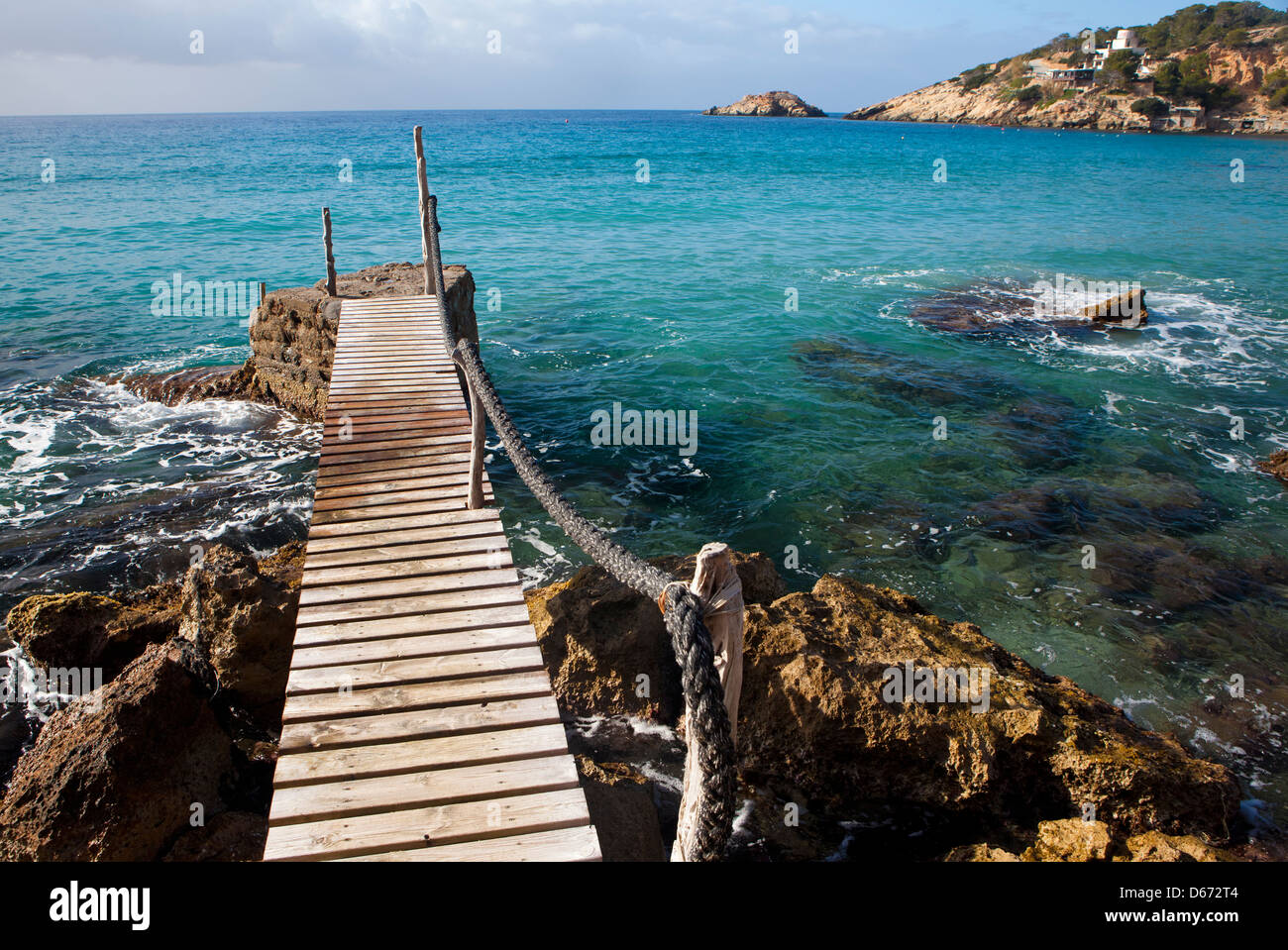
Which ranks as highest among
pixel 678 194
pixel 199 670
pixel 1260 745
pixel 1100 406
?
pixel 678 194

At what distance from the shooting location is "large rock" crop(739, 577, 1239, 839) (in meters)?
5.59

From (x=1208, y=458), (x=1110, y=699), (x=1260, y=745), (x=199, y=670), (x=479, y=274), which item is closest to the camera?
(x=199, y=670)

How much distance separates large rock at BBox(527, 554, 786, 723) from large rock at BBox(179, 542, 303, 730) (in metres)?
2.36

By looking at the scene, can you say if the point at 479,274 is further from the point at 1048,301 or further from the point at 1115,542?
the point at 1115,542

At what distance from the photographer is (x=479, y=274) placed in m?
26.1

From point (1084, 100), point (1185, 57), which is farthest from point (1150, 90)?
point (1084, 100)

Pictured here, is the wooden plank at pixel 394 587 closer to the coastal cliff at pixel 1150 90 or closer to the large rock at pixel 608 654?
the large rock at pixel 608 654

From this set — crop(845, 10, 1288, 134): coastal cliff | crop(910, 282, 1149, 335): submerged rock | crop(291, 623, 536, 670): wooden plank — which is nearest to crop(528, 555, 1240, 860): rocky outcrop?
crop(291, 623, 536, 670): wooden plank

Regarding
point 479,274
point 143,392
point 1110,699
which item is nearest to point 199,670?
point 1110,699

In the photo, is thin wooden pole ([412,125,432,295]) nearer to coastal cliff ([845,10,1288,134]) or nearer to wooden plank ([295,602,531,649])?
wooden plank ([295,602,531,649])

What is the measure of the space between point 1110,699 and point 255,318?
15593mm

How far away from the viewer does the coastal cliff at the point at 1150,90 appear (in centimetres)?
8606

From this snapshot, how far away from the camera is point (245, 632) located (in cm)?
686

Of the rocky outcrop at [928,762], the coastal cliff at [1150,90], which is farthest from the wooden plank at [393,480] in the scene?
the coastal cliff at [1150,90]
